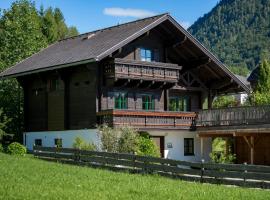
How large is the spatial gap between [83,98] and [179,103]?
7.98 m

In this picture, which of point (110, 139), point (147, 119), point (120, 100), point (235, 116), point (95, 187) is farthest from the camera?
point (120, 100)

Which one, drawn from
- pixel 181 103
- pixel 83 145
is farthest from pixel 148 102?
pixel 83 145

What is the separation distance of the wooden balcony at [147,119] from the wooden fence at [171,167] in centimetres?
374

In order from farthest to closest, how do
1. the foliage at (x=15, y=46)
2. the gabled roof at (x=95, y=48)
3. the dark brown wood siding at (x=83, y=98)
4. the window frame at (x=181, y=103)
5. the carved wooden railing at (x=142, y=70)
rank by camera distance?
the foliage at (x=15, y=46) < the window frame at (x=181, y=103) < the dark brown wood siding at (x=83, y=98) < the carved wooden railing at (x=142, y=70) < the gabled roof at (x=95, y=48)

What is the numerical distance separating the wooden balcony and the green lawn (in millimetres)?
8728

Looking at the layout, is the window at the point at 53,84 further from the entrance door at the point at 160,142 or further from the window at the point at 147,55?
the entrance door at the point at 160,142

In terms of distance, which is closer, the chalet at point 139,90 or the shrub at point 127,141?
the shrub at point 127,141

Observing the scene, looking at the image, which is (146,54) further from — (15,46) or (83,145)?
(15,46)

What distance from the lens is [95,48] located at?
33.0m

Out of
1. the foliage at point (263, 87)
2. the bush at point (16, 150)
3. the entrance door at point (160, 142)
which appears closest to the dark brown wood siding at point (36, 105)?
the bush at point (16, 150)

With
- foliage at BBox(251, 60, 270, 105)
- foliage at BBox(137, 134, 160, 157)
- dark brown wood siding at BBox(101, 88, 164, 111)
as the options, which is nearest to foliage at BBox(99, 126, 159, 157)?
foliage at BBox(137, 134, 160, 157)

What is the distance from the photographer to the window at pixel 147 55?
35781 millimetres

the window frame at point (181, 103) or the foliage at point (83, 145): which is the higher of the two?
the window frame at point (181, 103)

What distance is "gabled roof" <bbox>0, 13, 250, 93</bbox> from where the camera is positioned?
3184 cm
